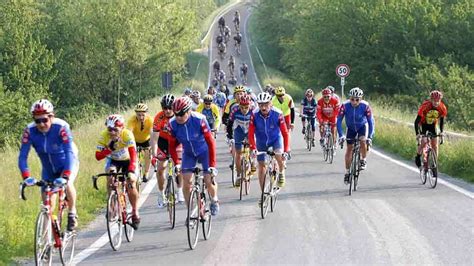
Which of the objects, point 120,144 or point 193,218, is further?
point 120,144

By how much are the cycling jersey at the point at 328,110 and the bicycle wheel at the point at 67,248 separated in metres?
11.8

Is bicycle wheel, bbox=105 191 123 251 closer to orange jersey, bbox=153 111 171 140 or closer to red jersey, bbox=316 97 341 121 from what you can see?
orange jersey, bbox=153 111 171 140

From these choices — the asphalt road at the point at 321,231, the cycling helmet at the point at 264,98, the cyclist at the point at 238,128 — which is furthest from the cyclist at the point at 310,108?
the cycling helmet at the point at 264,98

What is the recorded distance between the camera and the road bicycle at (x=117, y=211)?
368 inches

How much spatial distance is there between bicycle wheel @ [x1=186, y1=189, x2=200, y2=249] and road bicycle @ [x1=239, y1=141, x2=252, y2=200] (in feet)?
12.3

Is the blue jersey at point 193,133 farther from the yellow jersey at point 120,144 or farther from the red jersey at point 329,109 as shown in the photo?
the red jersey at point 329,109

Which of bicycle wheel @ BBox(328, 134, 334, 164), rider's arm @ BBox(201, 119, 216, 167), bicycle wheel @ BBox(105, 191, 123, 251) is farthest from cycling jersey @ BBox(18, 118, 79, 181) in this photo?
bicycle wheel @ BBox(328, 134, 334, 164)

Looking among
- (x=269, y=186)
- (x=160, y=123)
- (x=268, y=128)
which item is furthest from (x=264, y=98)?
(x=160, y=123)

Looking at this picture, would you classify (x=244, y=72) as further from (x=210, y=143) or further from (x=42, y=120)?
(x=42, y=120)

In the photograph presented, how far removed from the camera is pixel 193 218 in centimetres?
962

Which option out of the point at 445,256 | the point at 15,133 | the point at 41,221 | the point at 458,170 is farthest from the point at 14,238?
the point at 15,133

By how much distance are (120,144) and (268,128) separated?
3120mm

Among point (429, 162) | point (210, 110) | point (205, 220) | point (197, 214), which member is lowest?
point (205, 220)

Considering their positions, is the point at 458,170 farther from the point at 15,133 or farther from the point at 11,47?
the point at 11,47
